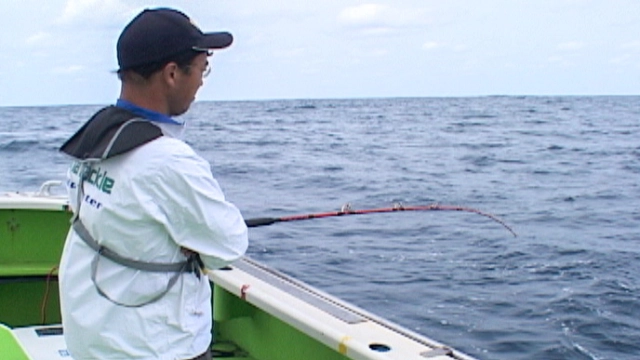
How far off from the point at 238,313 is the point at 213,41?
88.5 inches

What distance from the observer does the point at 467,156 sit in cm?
2188

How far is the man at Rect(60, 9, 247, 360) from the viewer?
66.4 inches

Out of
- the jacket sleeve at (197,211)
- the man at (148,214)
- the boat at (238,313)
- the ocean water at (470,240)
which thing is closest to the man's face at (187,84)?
the man at (148,214)

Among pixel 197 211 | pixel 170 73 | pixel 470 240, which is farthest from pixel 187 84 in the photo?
pixel 470 240

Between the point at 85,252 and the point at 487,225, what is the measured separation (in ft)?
30.8

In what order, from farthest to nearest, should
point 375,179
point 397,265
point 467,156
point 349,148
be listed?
1. point 349,148
2. point 467,156
3. point 375,179
4. point 397,265

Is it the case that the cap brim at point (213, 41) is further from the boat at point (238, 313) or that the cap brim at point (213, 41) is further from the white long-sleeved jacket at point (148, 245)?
the boat at point (238, 313)

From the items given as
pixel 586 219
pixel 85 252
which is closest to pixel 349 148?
pixel 586 219

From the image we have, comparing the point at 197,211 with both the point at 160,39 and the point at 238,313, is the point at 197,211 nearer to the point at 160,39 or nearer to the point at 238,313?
the point at 160,39

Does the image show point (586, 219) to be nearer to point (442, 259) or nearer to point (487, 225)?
point (487, 225)

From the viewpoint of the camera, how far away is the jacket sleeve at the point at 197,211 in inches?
65.8

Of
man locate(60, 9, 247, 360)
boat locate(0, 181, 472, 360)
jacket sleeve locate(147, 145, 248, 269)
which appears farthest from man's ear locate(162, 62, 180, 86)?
boat locate(0, 181, 472, 360)

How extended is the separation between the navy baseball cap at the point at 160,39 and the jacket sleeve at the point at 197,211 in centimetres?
24

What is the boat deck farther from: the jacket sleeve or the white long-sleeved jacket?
the jacket sleeve
